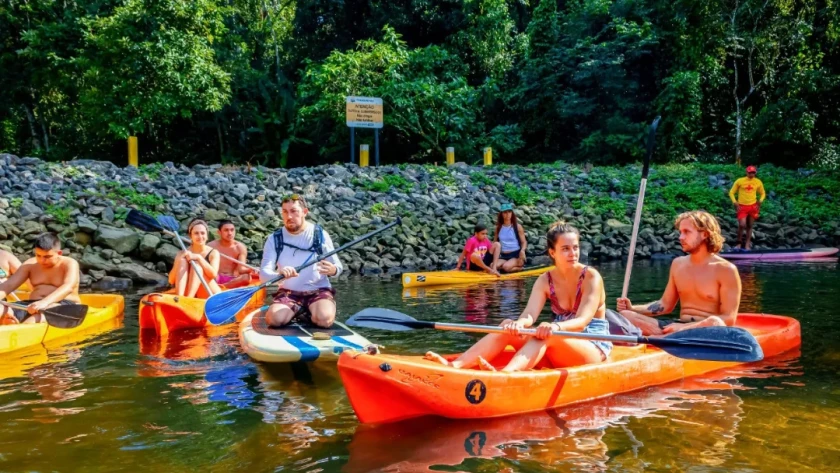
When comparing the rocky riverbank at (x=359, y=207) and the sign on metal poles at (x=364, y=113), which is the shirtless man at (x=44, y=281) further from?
the sign on metal poles at (x=364, y=113)

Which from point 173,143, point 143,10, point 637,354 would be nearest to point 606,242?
point 637,354

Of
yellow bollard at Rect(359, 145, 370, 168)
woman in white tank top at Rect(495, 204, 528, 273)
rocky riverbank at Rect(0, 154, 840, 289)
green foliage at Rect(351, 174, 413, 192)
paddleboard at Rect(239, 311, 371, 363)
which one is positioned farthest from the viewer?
yellow bollard at Rect(359, 145, 370, 168)


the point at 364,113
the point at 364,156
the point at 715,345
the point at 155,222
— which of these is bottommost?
the point at 715,345

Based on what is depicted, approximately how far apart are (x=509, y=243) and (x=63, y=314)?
6888 millimetres

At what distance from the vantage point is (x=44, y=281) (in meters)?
7.34

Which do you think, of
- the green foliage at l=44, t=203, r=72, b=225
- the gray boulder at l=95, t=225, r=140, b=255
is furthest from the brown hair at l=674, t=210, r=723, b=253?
the green foliage at l=44, t=203, r=72, b=225

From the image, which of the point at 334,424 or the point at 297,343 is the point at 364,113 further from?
the point at 334,424

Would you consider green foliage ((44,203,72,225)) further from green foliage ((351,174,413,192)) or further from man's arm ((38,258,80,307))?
man's arm ((38,258,80,307))

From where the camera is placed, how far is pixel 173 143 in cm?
2494

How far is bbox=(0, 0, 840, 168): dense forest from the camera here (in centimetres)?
2003

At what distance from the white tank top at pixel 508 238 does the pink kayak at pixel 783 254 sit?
164 inches

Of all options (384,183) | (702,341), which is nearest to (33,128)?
(384,183)

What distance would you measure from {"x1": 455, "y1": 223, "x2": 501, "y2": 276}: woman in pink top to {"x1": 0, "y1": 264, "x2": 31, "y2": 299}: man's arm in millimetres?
6377

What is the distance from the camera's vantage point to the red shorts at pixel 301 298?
253 inches
